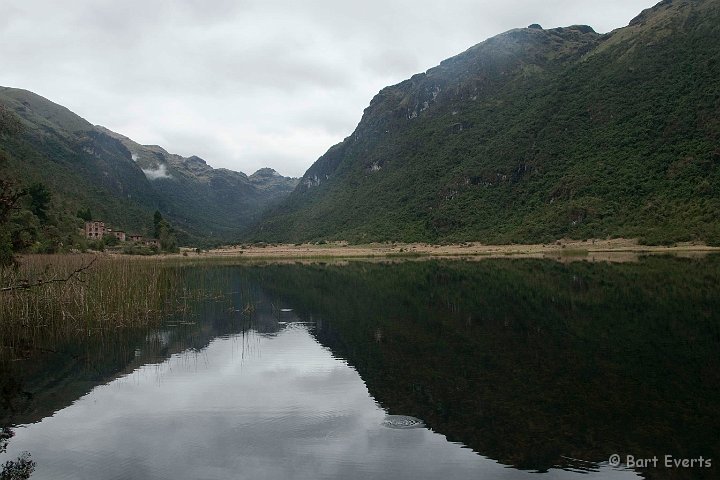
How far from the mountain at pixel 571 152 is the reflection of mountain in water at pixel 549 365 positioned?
5994 cm

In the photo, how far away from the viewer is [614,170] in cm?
11031

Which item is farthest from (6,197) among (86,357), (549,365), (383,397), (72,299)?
(549,365)

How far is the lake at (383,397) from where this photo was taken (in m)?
9.01

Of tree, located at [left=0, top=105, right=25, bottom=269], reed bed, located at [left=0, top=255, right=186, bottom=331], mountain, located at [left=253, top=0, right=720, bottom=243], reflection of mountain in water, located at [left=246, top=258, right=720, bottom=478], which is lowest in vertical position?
reflection of mountain in water, located at [left=246, top=258, right=720, bottom=478]

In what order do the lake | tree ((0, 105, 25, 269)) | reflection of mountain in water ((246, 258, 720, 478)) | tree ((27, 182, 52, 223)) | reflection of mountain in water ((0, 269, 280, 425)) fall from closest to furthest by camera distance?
the lake → reflection of mountain in water ((246, 258, 720, 478)) → reflection of mountain in water ((0, 269, 280, 425)) → tree ((0, 105, 25, 269)) → tree ((27, 182, 52, 223))

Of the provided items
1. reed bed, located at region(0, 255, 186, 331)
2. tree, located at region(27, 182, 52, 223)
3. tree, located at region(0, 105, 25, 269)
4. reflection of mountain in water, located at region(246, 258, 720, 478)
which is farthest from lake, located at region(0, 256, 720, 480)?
tree, located at region(27, 182, 52, 223)

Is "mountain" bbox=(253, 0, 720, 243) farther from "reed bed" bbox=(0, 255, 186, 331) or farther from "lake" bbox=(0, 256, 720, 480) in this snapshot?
"reed bed" bbox=(0, 255, 186, 331)

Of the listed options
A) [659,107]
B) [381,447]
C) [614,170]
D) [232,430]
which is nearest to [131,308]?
[232,430]

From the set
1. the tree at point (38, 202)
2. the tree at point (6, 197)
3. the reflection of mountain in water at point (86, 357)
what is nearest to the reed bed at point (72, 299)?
the reflection of mountain in water at point (86, 357)

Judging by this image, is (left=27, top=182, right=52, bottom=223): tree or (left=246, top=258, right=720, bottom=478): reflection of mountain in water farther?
(left=27, top=182, right=52, bottom=223): tree

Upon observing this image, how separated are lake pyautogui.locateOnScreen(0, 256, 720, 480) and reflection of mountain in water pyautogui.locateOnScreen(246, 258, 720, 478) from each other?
0.07 meters

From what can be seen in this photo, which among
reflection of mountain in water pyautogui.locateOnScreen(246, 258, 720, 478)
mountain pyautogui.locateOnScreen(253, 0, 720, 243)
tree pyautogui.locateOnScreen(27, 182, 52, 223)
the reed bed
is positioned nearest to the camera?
reflection of mountain in water pyautogui.locateOnScreen(246, 258, 720, 478)

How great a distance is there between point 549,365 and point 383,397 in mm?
5101

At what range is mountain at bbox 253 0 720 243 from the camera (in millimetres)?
96188
